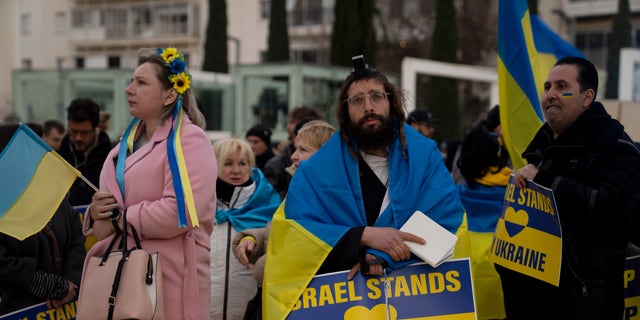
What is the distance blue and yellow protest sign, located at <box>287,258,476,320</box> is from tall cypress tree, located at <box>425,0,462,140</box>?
25493mm

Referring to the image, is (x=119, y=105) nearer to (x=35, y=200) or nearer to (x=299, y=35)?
(x=35, y=200)

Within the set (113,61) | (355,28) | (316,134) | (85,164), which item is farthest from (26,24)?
(316,134)

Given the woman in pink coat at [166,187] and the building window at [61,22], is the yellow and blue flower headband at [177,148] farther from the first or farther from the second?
the building window at [61,22]

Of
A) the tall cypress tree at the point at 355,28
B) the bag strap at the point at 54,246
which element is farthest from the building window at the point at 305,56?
the bag strap at the point at 54,246

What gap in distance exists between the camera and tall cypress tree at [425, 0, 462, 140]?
97.5 ft

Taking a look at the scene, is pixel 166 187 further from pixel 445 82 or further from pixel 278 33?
pixel 278 33

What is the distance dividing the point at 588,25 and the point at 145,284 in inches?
1497

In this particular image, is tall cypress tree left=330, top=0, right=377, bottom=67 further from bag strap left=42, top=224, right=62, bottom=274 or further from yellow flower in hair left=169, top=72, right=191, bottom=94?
yellow flower in hair left=169, top=72, right=191, bottom=94

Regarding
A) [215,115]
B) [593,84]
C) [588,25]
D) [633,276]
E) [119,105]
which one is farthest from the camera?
[588,25]

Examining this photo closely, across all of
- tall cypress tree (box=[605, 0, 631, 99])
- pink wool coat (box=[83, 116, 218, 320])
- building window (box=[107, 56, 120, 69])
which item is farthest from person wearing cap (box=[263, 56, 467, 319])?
building window (box=[107, 56, 120, 69])

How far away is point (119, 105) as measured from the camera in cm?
1661

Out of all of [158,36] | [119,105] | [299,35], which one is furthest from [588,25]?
[119,105]

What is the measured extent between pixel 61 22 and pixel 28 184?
1800 inches

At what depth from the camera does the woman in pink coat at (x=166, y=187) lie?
3615 mm
